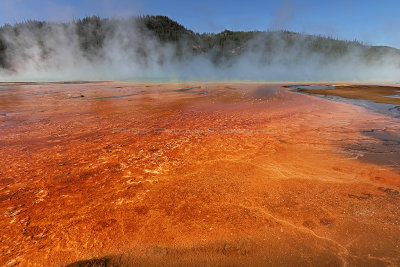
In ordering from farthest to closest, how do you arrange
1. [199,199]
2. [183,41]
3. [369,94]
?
[183,41] < [369,94] < [199,199]

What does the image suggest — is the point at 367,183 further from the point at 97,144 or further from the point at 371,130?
the point at 97,144

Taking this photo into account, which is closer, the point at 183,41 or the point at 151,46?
the point at 151,46

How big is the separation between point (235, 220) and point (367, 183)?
1.32 metres

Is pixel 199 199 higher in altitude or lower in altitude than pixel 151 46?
lower

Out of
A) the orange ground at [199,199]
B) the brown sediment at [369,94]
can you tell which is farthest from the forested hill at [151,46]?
the orange ground at [199,199]

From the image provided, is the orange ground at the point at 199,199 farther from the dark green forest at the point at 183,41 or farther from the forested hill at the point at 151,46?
the dark green forest at the point at 183,41

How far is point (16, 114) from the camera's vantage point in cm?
464

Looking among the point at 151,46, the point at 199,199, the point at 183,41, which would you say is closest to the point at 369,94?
the point at 199,199

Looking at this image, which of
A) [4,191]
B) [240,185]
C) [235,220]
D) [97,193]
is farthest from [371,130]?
[4,191]

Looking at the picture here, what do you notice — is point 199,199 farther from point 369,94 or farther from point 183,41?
point 183,41

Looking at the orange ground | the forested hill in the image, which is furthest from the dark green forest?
the orange ground

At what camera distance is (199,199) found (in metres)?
1.60

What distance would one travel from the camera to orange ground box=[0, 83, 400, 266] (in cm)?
116

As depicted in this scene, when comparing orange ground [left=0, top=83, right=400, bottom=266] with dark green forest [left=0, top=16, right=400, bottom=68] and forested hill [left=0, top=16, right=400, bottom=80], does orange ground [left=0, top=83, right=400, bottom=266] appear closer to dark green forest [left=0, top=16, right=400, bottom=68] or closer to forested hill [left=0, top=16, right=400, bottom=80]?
forested hill [left=0, top=16, right=400, bottom=80]
